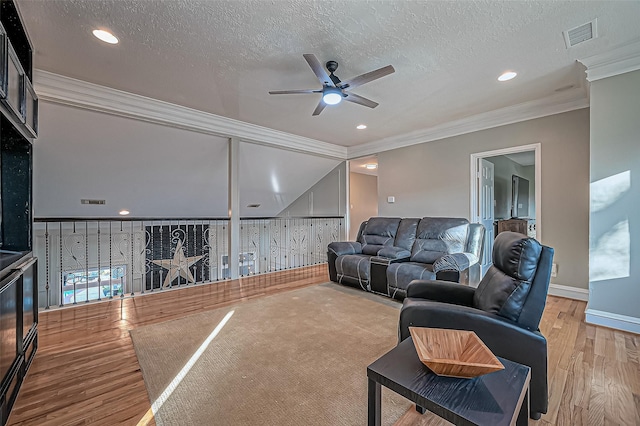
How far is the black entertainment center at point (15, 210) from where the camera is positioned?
5.03 ft

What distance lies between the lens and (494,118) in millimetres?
4266

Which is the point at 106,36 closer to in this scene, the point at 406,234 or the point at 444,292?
the point at 444,292

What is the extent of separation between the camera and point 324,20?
7.09 feet

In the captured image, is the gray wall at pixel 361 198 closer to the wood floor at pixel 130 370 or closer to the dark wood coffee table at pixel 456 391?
the wood floor at pixel 130 370

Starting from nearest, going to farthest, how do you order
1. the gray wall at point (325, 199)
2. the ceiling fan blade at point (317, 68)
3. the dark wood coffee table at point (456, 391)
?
1. the dark wood coffee table at point (456, 391)
2. the ceiling fan blade at point (317, 68)
3. the gray wall at point (325, 199)

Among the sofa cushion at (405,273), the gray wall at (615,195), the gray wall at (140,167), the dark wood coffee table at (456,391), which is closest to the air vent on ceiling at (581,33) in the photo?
the gray wall at (615,195)

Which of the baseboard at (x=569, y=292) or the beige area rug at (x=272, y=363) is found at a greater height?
the baseboard at (x=569, y=292)

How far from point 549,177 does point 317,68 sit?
3535 millimetres

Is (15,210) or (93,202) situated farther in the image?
(93,202)

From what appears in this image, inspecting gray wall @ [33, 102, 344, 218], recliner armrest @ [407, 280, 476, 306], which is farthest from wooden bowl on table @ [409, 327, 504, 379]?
gray wall @ [33, 102, 344, 218]

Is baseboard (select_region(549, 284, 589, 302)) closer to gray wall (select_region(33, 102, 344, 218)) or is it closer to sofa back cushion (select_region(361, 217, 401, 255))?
sofa back cushion (select_region(361, 217, 401, 255))

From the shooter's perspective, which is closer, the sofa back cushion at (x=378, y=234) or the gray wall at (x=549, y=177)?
the gray wall at (x=549, y=177)

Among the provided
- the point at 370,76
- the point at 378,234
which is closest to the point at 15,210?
the point at 370,76

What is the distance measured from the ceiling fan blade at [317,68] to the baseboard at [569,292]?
3929 millimetres
